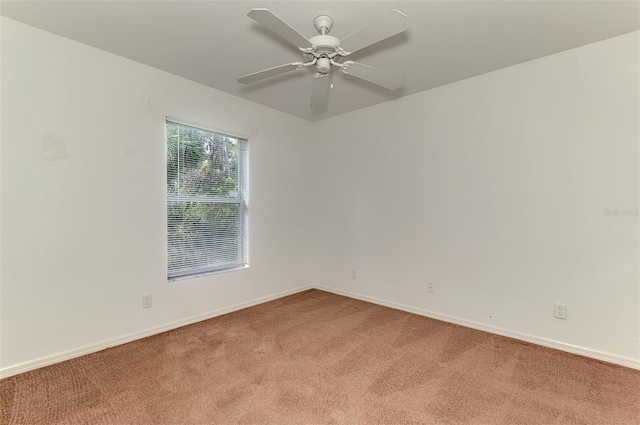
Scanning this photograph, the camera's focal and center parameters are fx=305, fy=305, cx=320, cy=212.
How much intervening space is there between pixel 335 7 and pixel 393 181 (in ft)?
6.66

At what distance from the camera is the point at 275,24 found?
1.56 meters

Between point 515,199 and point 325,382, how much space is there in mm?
2222

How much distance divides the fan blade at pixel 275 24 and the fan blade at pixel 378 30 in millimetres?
256

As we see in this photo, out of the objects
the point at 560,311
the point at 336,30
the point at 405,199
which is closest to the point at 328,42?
the point at 336,30

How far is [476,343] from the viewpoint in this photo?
8.55ft

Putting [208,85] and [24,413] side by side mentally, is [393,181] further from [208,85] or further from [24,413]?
[24,413]

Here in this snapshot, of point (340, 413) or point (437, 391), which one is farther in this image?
point (437, 391)

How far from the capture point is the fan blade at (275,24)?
4.76 feet

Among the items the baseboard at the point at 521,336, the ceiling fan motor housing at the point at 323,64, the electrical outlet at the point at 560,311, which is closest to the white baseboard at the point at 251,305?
the baseboard at the point at 521,336

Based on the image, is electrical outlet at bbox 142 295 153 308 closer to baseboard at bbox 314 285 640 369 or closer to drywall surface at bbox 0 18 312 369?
drywall surface at bbox 0 18 312 369

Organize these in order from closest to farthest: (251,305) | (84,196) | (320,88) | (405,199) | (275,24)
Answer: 1. (275,24)
2. (320,88)
3. (84,196)
4. (405,199)
5. (251,305)

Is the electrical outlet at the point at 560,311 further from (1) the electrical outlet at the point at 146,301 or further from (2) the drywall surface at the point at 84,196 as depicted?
(1) the electrical outlet at the point at 146,301

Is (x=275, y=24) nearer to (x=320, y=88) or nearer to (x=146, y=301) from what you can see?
(x=320, y=88)

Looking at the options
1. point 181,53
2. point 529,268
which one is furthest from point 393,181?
point 181,53
